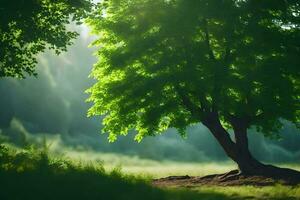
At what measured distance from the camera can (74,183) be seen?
1387 cm

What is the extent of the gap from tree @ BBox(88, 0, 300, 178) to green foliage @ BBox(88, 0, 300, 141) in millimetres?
47

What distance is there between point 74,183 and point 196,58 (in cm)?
1011

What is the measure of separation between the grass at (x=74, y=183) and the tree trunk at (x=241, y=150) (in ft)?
18.8

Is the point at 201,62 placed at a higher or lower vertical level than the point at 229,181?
higher

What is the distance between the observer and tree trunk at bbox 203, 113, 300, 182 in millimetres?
23656

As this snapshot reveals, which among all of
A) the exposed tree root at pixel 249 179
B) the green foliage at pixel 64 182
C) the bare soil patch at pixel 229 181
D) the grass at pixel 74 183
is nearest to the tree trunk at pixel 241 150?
the exposed tree root at pixel 249 179

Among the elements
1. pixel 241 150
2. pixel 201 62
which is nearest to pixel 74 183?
pixel 201 62

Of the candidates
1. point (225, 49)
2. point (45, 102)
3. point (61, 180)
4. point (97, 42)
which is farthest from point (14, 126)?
point (61, 180)

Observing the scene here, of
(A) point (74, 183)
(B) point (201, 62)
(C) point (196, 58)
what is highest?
(C) point (196, 58)

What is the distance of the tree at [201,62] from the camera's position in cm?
2122

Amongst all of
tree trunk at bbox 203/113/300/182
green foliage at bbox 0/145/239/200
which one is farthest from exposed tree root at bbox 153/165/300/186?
green foliage at bbox 0/145/239/200

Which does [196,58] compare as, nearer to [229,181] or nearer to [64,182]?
[229,181]

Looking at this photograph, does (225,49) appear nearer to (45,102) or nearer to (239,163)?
(239,163)

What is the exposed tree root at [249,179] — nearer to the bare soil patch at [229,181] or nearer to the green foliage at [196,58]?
the bare soil patch at [229,181]
